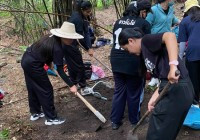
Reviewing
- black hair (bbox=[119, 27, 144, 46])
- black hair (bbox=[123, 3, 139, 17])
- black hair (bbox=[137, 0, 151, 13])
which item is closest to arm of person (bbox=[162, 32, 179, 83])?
black hair (bbox=[119, 27, 144, 46])

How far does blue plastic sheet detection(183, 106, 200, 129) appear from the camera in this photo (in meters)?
4.22

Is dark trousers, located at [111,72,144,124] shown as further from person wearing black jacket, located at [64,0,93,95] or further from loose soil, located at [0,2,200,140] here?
person wearing black jacket, located at [64,0,93,95]

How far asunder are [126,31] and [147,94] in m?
2.47

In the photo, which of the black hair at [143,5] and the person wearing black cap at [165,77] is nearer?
the person wearing black cap at [165,77]

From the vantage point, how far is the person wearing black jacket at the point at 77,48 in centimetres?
521

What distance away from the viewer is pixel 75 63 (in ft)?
18.1

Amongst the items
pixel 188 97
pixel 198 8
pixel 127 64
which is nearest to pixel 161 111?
pixel 188 97

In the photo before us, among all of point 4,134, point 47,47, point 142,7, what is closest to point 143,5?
point 142,7

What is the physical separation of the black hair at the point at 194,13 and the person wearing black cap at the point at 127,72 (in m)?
Result: 0.73

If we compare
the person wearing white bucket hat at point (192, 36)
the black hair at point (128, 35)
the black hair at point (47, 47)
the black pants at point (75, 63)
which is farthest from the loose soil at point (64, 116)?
the black hair at point (128, 35)

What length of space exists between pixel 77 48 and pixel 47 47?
4.39ft

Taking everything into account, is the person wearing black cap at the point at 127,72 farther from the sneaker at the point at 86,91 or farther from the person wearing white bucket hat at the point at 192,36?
the sneaker at the point at 86,91

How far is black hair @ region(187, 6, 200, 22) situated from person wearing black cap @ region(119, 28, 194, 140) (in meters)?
1.50

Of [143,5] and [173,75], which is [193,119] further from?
[173,75]
